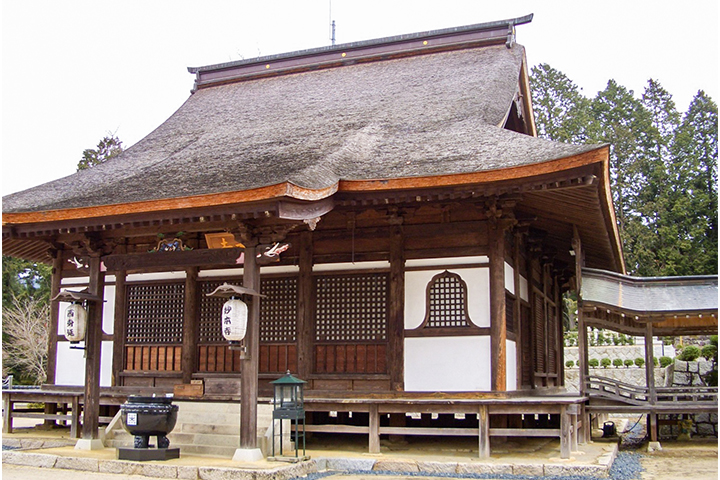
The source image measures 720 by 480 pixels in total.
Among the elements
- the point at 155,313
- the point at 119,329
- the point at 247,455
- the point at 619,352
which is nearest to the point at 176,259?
the point at 155,313

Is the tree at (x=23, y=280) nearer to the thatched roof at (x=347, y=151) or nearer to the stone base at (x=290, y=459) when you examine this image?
the thatched roof at (x=347, y=151)

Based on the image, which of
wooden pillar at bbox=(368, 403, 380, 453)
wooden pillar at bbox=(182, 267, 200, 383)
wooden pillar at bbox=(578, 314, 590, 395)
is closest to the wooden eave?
wooden pillar at bbox=(578, 314, 590, 395)

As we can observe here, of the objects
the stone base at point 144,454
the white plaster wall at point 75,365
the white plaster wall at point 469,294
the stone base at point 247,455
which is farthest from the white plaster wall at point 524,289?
the white plaster wall at point 75,365

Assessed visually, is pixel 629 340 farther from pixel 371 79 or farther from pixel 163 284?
pixel 163 284

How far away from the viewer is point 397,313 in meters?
11.6

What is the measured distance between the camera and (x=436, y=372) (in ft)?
37.2

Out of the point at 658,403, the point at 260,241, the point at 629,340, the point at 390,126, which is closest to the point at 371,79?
the point at 390,126

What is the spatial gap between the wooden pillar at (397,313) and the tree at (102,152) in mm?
28495

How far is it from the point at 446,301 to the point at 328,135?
4.12 metres

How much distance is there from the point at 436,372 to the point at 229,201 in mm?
4276

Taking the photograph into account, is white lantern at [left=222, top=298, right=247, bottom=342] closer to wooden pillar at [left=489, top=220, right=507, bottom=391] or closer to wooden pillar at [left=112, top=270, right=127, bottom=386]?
wooden pillar at [left=489, top=220, right=507, bottom=391]

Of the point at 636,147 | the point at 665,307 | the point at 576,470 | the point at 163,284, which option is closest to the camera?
the point at 576,470

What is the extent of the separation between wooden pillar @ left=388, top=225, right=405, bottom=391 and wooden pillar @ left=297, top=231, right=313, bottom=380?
1398mm

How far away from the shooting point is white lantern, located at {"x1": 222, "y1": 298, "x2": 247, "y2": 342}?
992 centimetres
